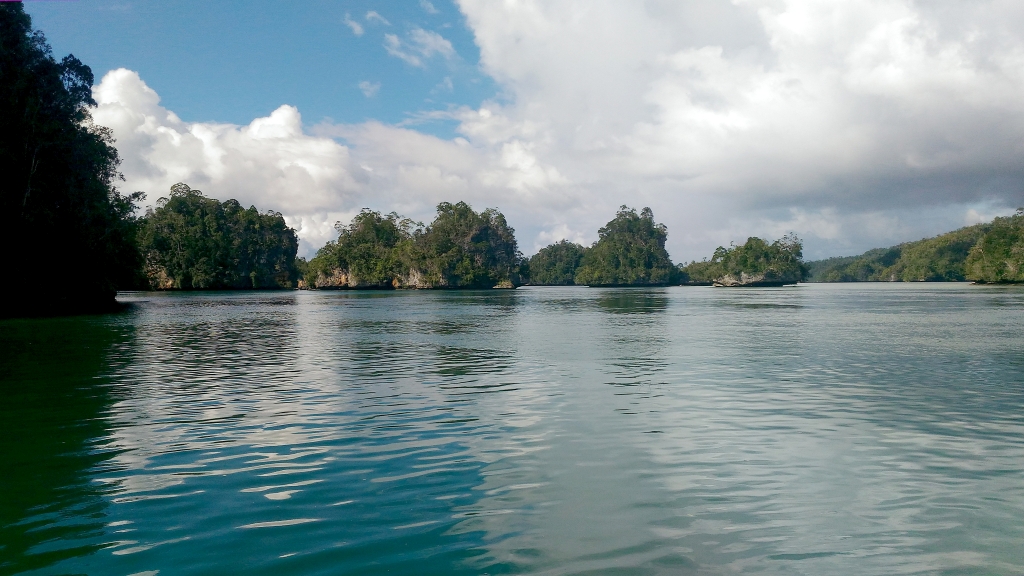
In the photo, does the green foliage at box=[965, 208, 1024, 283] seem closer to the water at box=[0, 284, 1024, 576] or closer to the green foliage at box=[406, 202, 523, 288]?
the green foliage at box=[406, 202, 523, 288]

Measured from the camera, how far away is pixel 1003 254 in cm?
13562

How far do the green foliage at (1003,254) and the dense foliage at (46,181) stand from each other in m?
153

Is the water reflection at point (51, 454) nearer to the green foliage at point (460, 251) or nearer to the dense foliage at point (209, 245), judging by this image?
the dense foliage at point (209, 245)

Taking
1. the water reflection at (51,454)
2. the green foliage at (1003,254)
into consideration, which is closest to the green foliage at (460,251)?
the green foliage at (1003,254)

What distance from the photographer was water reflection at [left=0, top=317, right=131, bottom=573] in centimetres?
722

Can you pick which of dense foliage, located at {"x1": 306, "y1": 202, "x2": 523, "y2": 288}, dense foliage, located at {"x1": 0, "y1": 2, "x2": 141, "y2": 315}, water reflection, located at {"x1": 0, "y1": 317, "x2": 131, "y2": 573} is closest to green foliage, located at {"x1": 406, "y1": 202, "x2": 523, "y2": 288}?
dense foliage, located at {"x1": 306, "y1": 202, "x2": 523, "y2": 288}

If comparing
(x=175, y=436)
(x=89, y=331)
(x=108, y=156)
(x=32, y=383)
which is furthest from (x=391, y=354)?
(x=108, y=156)

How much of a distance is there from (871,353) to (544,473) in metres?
20.4

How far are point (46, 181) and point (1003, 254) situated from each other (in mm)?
157451

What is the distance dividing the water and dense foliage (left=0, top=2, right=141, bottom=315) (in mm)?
29001

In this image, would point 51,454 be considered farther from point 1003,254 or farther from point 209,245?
point 209,245

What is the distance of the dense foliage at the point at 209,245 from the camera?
164375 mm

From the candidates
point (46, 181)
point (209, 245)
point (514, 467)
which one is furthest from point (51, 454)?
point (209, 245)

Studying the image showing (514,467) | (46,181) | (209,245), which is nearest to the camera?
(514,467)
